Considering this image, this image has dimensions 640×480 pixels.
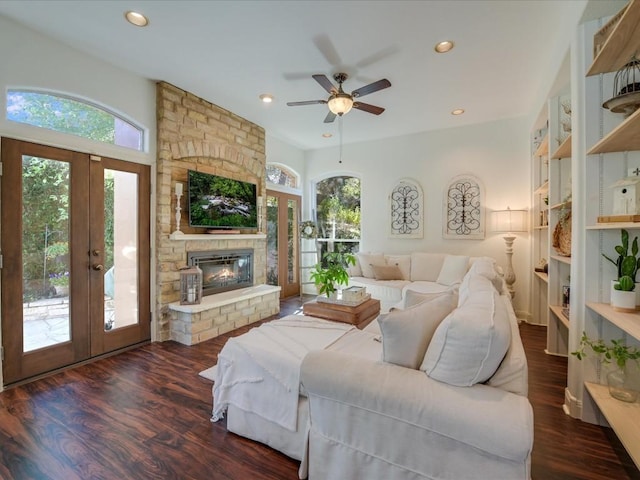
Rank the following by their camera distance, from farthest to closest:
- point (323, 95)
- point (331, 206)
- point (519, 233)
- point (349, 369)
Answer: point (331, 206) → point (519, 233) → point (323, 95) → point (349, 369)

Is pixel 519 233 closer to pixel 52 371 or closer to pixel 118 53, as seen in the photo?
pixel 118 53

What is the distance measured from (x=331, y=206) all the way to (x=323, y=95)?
276cm

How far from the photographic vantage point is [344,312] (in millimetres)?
2736

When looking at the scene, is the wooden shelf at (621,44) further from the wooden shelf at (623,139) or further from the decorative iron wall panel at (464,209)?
the decorative iron wall panel at (464,209)

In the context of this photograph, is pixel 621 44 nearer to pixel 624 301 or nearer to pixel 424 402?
pixel 624 301

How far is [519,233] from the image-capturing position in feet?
14.9

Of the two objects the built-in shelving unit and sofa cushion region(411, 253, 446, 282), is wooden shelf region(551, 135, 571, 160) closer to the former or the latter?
the built-in shelving unit

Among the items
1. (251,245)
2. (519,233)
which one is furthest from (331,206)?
(519,233)

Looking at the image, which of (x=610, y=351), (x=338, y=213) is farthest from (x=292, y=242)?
(x=610, y=351)

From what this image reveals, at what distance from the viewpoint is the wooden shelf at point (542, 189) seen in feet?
12.2

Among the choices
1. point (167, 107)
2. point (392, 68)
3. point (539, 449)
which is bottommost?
point (539, 449)

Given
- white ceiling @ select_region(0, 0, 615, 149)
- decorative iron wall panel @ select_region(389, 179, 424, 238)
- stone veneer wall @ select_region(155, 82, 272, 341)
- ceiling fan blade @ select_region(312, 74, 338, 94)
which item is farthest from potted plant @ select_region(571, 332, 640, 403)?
stone veneer wall @ select_region(155, 82, 272, 341)

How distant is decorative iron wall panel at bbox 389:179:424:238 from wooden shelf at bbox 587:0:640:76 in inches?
132

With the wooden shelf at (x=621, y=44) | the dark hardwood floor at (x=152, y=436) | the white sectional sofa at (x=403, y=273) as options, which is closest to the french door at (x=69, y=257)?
the dark hardwood floor at (x=152, y=436)
